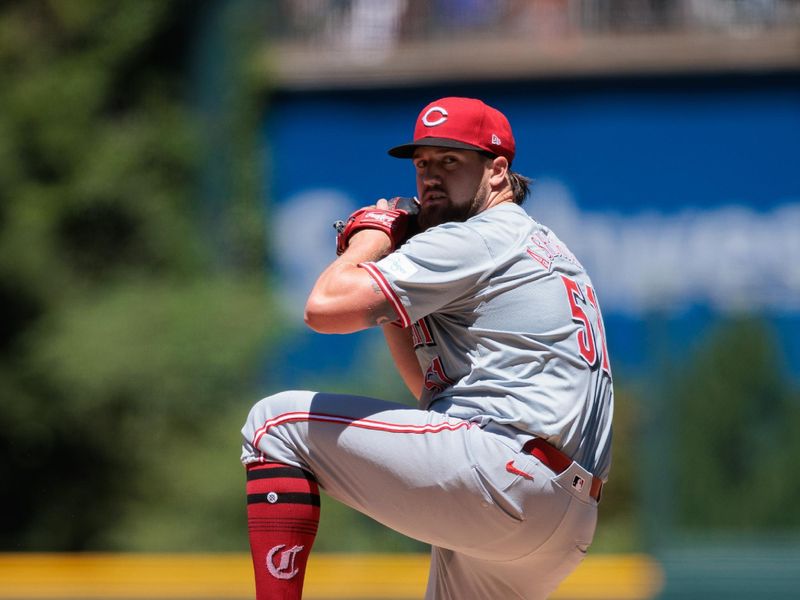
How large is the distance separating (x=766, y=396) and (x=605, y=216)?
13.8 feet

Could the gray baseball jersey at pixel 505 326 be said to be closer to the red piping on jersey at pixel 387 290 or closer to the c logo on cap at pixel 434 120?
the red piping on jersey at pixel 387 290

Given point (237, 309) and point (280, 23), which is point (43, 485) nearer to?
point (237, 309)

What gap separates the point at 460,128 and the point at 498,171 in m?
0.21

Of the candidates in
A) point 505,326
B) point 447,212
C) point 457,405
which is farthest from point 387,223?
point 457,405

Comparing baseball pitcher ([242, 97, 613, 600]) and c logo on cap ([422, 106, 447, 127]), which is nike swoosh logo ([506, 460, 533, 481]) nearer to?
baseball pitcher ([242, 97, 613, 600])

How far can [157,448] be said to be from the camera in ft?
36.7

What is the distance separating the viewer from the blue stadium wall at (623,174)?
11.6m

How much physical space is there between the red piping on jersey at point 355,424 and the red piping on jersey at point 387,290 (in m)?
0.30

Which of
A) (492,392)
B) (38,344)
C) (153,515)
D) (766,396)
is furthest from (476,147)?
(38,344)

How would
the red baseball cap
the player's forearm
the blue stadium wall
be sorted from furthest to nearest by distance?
the blue stadium wall < the red baseball cap < the player's forearm

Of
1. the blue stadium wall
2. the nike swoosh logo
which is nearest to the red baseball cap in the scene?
the nike swoosh logo

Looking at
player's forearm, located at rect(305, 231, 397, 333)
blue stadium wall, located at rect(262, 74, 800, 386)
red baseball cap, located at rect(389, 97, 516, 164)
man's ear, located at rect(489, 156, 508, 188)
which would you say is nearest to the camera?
player's forearm, located at rect(305, 231, 397, 333)

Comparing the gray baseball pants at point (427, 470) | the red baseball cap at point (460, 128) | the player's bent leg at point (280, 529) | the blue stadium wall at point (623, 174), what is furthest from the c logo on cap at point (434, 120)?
the blue stadium wall at point (623, 174)

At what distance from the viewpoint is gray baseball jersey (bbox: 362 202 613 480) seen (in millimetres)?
3553
